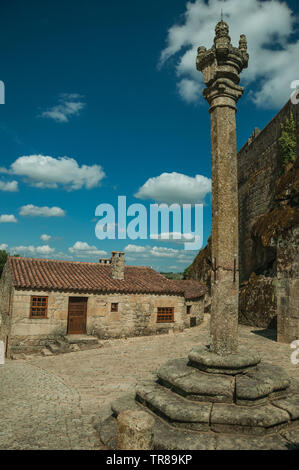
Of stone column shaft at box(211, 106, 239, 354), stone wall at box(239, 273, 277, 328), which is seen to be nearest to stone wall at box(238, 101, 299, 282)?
stone wall at box(239, 273, 277, 328)

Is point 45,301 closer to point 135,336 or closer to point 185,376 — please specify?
point 135,336

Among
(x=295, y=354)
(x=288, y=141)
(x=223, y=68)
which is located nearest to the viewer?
(x=223, y=68)

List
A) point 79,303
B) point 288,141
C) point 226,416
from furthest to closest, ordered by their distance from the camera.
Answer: point 79,303, point 288,141, point 226,416

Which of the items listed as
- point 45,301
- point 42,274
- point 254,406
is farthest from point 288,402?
point 42,274

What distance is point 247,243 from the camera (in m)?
18.7

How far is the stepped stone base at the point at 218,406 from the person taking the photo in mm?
Answer: 3896

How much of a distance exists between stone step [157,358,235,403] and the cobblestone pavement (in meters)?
1.37

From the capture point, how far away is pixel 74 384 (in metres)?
7.98

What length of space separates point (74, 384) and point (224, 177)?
6230 mm

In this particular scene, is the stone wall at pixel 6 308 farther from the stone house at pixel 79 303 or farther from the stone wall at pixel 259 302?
the stone wall at pixel 259 302

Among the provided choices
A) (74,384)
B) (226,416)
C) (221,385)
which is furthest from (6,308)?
(226,416)

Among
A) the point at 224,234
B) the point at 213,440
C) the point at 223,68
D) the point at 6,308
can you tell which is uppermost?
the point at 223,68

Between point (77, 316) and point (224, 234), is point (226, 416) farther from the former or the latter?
point (77, 316)
